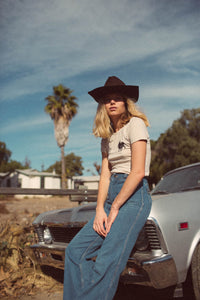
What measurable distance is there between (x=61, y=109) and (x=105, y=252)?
24.4 m

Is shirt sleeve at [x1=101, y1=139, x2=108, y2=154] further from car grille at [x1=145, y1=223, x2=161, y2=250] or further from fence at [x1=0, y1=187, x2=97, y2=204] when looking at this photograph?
fence at [x1=0, y1=187, x2=97, y2=204]

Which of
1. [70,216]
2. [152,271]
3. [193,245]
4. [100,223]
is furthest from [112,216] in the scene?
[70,216]

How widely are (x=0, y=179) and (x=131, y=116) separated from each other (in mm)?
37873

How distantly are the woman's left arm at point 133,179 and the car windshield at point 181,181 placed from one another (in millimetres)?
1494

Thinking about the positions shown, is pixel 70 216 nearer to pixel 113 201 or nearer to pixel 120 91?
pixel 113 201

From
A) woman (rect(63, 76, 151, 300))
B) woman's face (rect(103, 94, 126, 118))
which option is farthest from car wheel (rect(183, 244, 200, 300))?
woman's face (rect(103, 94, 126, 118))

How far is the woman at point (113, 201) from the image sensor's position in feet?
6.04

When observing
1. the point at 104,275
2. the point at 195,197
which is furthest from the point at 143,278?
the point at 195,197

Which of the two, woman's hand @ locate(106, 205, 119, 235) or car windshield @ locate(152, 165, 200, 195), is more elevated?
car windshield @ locate(152, 165, 200, 195)

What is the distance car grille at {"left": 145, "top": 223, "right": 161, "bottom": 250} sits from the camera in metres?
2.38

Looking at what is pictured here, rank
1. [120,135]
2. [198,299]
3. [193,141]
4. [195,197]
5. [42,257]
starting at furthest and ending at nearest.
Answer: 1. [193,141]
2. [42,257]
3. [195,197]
4. [198,299]
5. [120,135]

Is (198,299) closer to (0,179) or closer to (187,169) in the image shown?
(187,169)

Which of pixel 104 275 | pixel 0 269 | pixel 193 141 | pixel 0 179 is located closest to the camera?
pixel 104 275

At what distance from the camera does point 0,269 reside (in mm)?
3859
